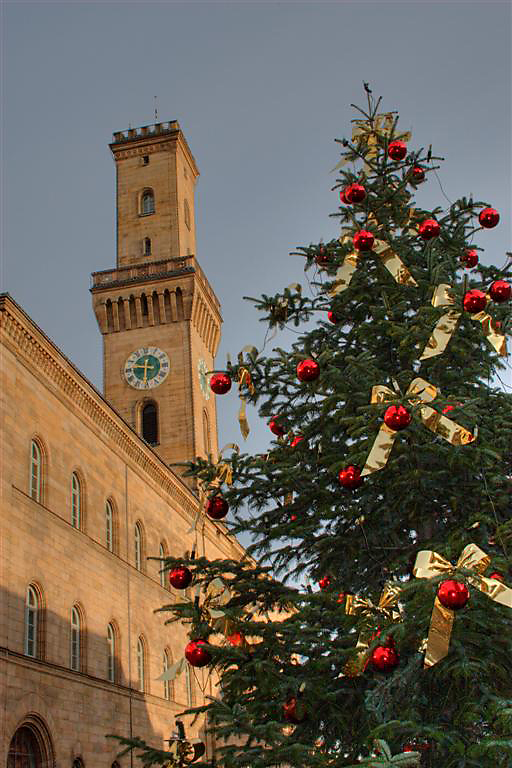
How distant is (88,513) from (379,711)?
18.3 meters

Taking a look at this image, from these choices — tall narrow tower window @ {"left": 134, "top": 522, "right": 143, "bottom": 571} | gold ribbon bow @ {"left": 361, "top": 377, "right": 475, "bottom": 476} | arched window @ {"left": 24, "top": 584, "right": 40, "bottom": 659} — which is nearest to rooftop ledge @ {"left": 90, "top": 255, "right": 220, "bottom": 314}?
tall narrow tower window @ {"left": 134, "top": 522, "right": 143, "bottom": 571}

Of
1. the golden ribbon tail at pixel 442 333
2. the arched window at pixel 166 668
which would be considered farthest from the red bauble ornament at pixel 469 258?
the arched window at pixel 166 668

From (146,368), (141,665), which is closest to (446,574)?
(141,665)

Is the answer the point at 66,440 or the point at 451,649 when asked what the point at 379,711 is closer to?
the point at 451,649

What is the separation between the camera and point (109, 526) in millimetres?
26672

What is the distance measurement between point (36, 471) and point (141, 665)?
866cm

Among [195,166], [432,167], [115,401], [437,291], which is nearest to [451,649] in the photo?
[437,291]

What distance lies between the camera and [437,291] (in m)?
9.09

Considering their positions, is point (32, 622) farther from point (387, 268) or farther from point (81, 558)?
point (387, 268)

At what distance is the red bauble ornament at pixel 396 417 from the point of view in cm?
748

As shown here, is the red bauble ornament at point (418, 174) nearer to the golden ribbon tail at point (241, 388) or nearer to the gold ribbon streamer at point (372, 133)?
the gold ribbon streamer at point (372, 133)

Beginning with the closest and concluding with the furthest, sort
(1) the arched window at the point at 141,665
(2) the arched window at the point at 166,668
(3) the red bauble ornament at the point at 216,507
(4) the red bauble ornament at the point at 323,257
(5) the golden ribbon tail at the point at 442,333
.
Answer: (5) the golden ribbon tail at the point at 442,333 → (3) the red bauble ornament at the point at 216,507 → (4) the red bauble ornament at the point at 323,257 → (1) the arched window at the point at 141,665 → (2) the arched window at the point at 166,668

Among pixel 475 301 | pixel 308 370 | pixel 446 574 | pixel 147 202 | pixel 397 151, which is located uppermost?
pixel 147 202

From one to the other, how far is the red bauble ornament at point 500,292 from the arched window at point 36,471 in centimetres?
1485
